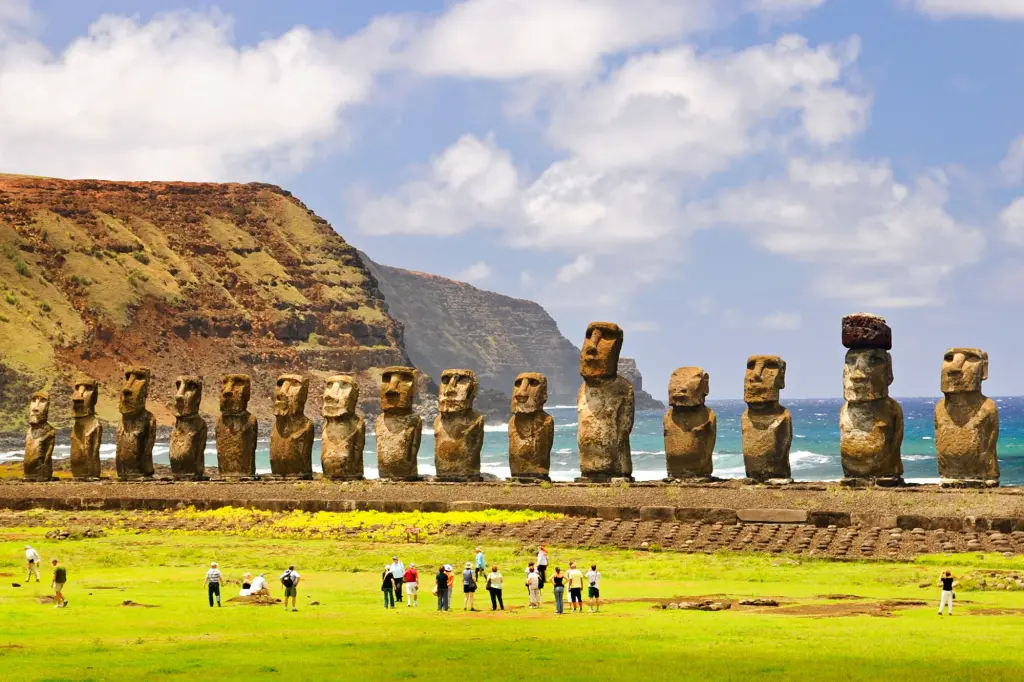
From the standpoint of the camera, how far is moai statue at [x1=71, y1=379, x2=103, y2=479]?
4422 centimetres

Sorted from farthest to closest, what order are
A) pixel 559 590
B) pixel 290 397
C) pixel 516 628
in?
1. pixel 290 397
2. pixel 559 590
3. pixel 516 628

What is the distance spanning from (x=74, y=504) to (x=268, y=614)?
1798 centimetres

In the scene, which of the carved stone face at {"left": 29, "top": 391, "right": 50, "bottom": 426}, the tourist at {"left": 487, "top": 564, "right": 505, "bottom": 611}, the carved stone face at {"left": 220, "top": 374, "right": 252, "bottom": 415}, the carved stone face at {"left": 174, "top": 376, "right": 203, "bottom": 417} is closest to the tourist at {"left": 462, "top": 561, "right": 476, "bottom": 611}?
the tourist at {"left": 487, "top": 564, "right": 505, "bottom": 611}

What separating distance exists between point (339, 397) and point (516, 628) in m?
19.4

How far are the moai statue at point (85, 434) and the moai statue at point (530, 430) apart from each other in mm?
13048

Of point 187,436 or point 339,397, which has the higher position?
point 339,397

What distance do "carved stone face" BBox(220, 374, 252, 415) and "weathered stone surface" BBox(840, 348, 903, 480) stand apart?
53.2 ft

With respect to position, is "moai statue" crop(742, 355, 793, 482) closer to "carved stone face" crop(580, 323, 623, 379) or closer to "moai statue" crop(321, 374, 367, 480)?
"carved stone face" crop(580, 323, 623, 379)

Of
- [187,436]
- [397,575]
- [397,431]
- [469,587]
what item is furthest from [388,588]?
[187,436]

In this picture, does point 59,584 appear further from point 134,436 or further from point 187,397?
point 134,436

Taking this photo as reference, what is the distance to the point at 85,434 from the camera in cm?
4478

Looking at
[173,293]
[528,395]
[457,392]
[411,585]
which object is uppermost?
[173,293]

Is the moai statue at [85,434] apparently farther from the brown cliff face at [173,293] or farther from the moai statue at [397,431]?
the brown cliff face at [173,293]

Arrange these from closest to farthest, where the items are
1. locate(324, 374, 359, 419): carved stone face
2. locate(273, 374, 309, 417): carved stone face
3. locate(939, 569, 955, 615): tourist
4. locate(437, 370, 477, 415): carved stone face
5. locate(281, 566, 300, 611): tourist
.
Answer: locate(939, 569, 955, 615): tourist → locate(281, 566, 300, 611): tourist → locate(437, 370, 477, 415): carved stone face → locate(324, 374, 359, 419): carved stone face → locate(273, 374, 309, 417): carved stone face
